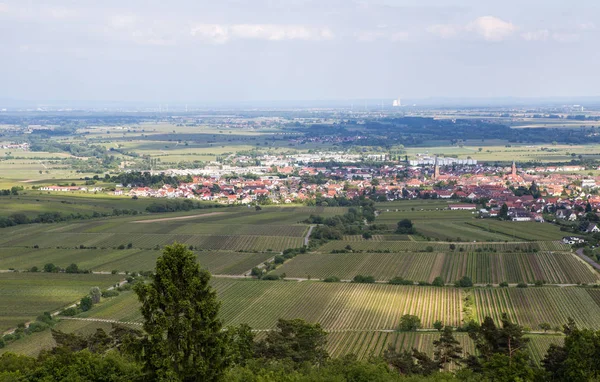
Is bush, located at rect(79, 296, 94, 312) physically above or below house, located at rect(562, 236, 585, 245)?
above

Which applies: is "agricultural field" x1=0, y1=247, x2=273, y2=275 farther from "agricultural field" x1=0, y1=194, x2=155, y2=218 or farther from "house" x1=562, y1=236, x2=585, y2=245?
"house" x1=562, y1=236, x2=585, y2=245

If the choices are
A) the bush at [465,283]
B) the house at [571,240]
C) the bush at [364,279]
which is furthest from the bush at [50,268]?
the house at [571,240]

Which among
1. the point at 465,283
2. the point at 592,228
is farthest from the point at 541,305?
the point at 592,228

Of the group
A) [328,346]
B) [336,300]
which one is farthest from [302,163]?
[328,346]

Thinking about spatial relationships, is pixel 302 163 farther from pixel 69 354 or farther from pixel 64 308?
pixel 69 354

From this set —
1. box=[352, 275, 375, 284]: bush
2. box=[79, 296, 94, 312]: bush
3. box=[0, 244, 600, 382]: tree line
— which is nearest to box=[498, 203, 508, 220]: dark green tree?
box=[352, 275, 375, 284]: bush

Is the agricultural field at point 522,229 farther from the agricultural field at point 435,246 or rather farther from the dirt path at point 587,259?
the dirt path at point 587,259

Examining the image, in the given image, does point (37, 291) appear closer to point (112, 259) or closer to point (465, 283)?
point (112, 259)
